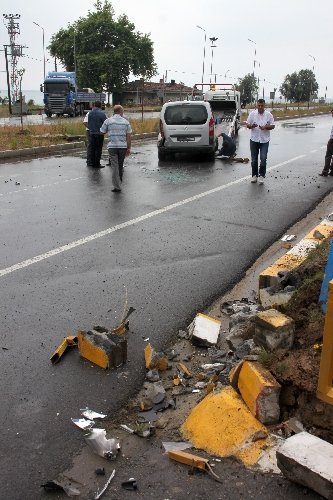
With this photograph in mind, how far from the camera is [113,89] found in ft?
264

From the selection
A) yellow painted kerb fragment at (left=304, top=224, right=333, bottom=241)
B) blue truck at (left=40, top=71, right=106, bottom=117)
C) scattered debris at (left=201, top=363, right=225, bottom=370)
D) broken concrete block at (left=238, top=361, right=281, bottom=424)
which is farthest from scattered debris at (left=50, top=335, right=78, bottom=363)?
blue truck at (left=40, top=71, right=106, bottom=117)

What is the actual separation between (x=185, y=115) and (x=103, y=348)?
12.7 metres

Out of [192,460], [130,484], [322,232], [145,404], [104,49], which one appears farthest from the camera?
[104,49]

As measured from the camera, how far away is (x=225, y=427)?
3.15 meters

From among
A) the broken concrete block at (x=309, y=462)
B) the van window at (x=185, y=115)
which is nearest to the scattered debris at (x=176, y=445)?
the broken concrete block at (x=309, y=462)

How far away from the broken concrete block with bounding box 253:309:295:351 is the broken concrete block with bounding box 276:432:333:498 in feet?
2.92

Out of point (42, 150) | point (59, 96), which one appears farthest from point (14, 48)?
point (42, 150)

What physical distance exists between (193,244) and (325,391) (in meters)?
4.31

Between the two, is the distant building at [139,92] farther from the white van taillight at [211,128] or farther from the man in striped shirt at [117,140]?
the man in striped shirt at [117,140]

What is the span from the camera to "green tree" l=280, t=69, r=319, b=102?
90.4 meters

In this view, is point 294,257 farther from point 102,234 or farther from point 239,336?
point 102,234

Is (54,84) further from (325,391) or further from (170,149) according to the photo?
(325,391)

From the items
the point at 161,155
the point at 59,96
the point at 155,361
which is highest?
the point at 59,96

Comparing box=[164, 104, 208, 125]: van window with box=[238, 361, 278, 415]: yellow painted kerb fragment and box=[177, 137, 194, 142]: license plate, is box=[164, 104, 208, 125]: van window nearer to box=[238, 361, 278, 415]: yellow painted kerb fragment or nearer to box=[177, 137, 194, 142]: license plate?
box=[177, 137, 194, 142]: license plate
